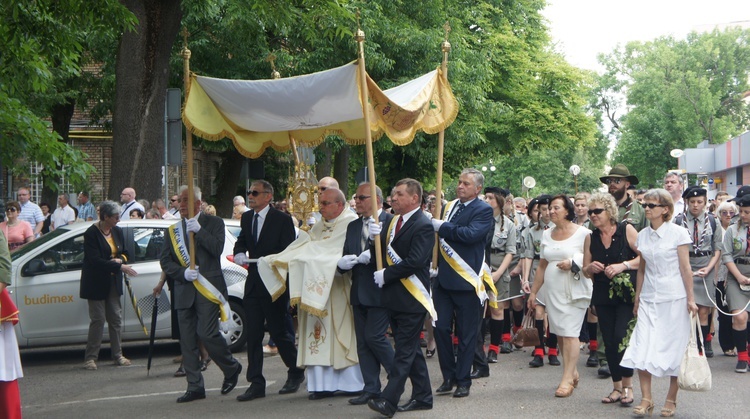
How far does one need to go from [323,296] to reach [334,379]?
2.72ft

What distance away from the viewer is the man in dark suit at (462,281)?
9078 mm

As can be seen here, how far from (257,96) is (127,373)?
385cm

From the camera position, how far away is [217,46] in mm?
24594

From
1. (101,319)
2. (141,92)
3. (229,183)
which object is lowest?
(101,319)

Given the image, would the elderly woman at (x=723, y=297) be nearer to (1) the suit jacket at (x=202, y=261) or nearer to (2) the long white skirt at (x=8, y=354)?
(1) the suit jacket at (x=202, y=261)

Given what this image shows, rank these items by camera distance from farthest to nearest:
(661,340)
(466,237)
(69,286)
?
→ (69,286), (466,237), (661,340)

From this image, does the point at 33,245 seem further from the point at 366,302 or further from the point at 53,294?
the point at 366,302

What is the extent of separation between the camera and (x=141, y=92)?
50.3 feet

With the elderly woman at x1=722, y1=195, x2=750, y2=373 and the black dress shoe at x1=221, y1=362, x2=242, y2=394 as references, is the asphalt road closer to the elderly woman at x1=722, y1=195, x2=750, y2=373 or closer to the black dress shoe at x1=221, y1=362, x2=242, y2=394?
the black dress shoe at x1=221, y1=362, x2=242, y2=394

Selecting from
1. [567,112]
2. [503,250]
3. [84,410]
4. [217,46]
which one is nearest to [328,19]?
[217,46]

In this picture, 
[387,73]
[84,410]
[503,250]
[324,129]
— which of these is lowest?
[84,410]

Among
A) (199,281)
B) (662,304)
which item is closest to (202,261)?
(199,281)

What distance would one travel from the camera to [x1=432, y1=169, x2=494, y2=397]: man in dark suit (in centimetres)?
908

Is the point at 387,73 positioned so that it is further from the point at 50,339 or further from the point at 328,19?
the point at 50,339
